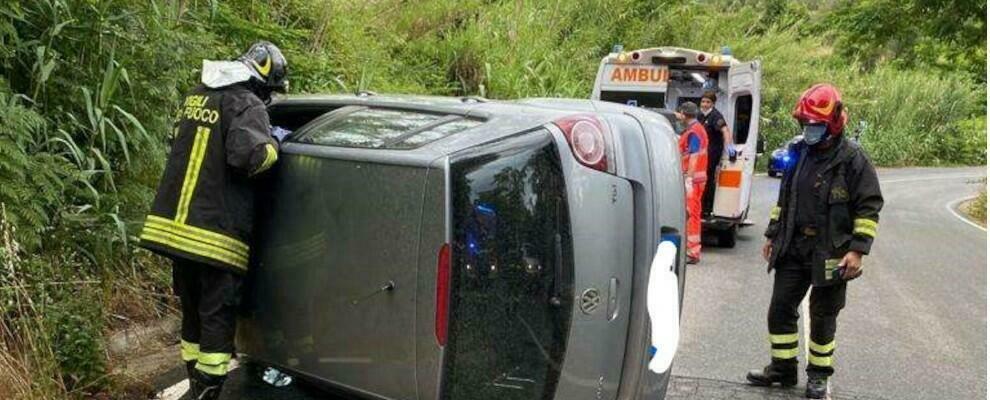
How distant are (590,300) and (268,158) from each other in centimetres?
127

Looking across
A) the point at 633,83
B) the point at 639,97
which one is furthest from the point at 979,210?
the point at 633,83

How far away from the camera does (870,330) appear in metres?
6.39

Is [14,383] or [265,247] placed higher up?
[265,247]

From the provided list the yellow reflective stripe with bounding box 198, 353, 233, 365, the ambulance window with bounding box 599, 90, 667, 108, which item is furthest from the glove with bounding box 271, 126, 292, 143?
the ambulance window with bounding box 599, 90, 667, 108

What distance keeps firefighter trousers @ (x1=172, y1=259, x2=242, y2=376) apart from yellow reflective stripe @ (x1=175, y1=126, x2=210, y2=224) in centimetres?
20

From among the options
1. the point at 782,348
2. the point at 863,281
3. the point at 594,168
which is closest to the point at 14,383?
the point at 594,168

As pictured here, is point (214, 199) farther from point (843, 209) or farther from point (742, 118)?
point (742, 118)

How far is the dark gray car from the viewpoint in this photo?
2.70 m

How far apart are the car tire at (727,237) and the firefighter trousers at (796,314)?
5063 millimetres

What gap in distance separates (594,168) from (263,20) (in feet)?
20.1

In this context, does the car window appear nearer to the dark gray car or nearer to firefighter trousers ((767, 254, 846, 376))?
the dark gray car

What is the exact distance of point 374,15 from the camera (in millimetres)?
11828

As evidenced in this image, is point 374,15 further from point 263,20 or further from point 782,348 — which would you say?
point 782,348

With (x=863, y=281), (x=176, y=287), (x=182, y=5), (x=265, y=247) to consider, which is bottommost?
(x=863, y=281)
